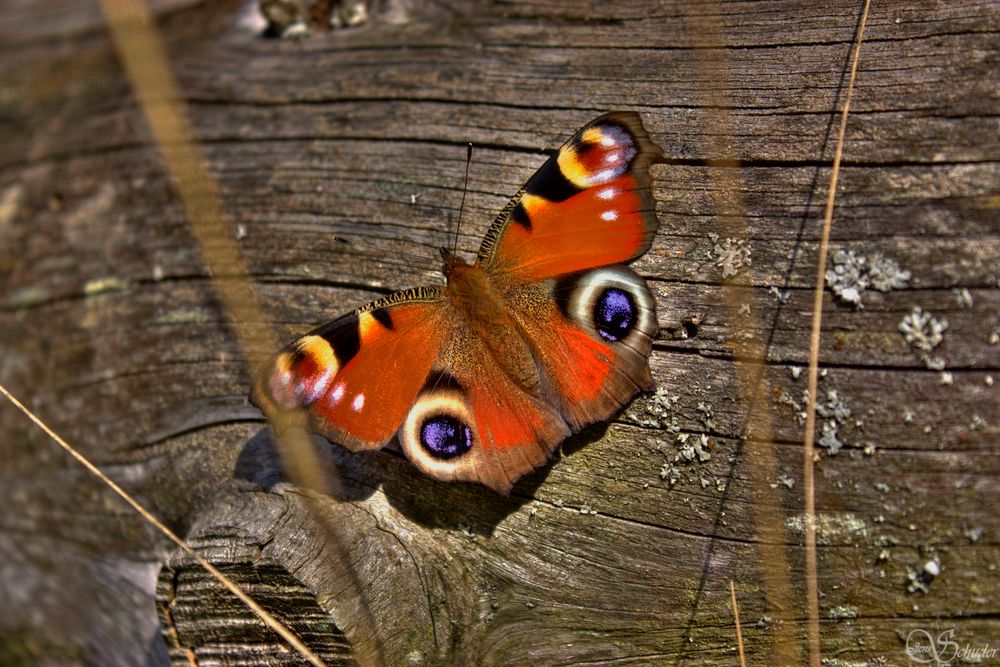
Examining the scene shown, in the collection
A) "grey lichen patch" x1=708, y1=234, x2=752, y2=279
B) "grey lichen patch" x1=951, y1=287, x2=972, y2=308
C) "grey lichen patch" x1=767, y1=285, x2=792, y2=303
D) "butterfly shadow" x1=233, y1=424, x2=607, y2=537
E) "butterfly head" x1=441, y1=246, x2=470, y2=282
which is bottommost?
"butterfly shadow" x1=233, y1=424, x2=607, y2=537

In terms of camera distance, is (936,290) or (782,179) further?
(782,179)

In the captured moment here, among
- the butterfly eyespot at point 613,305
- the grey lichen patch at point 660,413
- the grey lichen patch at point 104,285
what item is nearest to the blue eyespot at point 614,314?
the butterfly eyespot at point 613,305

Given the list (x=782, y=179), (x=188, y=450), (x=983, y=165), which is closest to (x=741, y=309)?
(x=782, y=179)

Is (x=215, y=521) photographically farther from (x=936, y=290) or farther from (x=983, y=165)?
(x=983, y=165)

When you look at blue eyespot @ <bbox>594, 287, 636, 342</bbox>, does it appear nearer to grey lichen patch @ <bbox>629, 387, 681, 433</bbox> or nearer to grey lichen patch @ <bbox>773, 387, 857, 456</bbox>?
grey lichen patch @ <bbox>629, 387, 681, 433</bbox>

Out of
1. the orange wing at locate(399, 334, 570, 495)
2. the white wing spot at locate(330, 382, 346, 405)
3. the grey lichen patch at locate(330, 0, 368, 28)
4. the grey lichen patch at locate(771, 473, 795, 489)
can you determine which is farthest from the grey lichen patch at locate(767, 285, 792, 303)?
the grey lichen patch at locate(330, 0, 368, 28)

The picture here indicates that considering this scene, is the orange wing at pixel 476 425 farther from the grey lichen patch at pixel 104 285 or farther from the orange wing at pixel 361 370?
the grey lichen patch at pixel 104 285
